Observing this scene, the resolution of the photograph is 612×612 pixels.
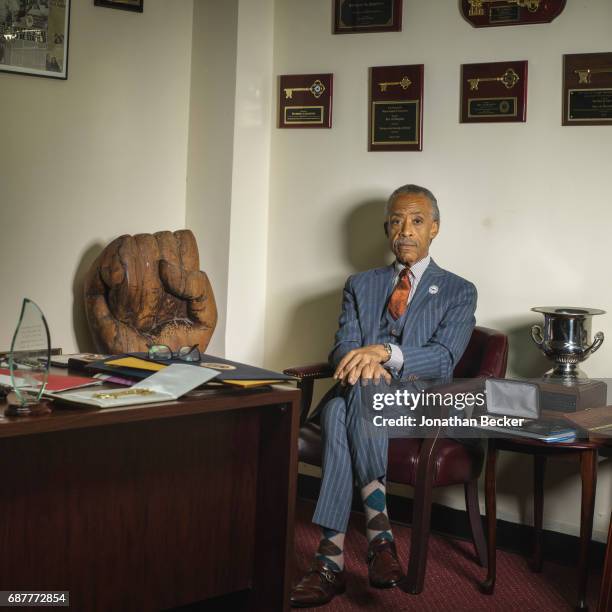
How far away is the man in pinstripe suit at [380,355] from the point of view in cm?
281

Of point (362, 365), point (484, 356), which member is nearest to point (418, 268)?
point (484, 356)

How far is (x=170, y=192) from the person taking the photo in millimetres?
4148

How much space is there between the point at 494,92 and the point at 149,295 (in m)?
1.73

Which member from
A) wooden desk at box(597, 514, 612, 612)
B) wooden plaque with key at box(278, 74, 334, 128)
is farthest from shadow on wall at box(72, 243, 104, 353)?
wooden desk at box(597, 514, 612, 612)

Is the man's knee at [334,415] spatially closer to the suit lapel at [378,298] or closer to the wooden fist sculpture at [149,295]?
the suit lapel at [378,298]

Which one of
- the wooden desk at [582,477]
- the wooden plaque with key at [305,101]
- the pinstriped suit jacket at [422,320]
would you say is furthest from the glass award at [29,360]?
the wooden plaque with key at [305,101]

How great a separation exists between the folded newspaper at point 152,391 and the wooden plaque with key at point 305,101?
2.08 meters

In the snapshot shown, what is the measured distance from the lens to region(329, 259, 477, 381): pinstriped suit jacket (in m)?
3.07

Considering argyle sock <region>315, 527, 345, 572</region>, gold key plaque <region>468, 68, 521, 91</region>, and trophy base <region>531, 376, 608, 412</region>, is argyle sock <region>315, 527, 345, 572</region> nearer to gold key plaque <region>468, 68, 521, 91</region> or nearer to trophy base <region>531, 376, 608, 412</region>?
trophy base <region>531, 376, 608, 412</region>

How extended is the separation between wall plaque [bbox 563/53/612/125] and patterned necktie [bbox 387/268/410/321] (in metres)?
0.91

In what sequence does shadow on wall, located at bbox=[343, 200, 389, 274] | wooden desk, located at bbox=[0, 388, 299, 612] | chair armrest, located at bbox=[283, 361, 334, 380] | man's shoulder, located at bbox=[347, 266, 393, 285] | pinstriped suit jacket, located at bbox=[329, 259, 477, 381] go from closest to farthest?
wooden desk, located at bbox=[0, 388, 299, 612] < pinstriped suit jacket, located at bbox=[329, 259, 477, 381] < chair armrest, located at bbox=[283, 361, 334, 380] < man's shoulder, located at bbox=[347, 266, 393, 285] < shadow on wall, located at bbox=[343, 200, 389, 274]

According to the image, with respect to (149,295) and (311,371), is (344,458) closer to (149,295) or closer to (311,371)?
(311,371)

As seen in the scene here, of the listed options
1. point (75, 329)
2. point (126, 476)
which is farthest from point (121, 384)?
point (75, 329)

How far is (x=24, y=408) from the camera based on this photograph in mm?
1751
